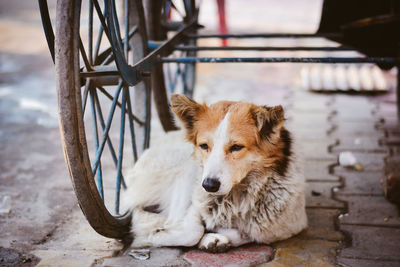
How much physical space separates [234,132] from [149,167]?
0.76 metres

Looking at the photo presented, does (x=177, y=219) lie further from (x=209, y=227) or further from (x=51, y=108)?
(x=51, y=108)

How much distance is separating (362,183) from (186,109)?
152 cm

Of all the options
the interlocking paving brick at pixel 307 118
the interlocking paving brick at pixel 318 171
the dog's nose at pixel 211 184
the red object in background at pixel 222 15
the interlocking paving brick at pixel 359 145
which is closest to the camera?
the dog's nose at pixel 211 184

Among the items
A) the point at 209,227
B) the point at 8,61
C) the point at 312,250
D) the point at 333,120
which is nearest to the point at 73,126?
the point at 209,227

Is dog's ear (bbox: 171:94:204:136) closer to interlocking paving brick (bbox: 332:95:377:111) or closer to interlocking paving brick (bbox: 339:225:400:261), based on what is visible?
interlocking paving brick (bbox: 339:225:400:261)

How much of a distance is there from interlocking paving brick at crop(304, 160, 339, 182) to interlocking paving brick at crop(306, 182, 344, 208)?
0.09m

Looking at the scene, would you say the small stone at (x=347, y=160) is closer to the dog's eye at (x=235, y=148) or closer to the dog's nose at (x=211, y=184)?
the dog's eye at (x=235, y=148)

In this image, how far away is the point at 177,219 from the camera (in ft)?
7.82

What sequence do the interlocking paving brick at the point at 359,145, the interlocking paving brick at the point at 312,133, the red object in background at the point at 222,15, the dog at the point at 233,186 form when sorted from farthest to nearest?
the red object in background at the point at 222,15 → the interlocking paving brick at the point at 312,133 → the interlocking paving brick at the point at 359,145 → the dog at the point at 233,186

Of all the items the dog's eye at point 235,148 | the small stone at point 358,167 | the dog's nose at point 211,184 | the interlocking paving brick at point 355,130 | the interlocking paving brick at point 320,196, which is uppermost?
the dog's eye at point 235,148

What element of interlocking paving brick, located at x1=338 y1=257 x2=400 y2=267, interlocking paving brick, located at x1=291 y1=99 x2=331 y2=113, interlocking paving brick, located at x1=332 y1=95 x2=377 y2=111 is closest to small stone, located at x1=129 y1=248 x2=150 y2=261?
interlocking paving brick, located at x1=338 y1=257 x2=400 y2=267

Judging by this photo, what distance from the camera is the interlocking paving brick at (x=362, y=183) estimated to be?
2900 mm

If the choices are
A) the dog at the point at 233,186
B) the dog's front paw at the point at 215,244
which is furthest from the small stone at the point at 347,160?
the dog's front paw at the point at 215,244

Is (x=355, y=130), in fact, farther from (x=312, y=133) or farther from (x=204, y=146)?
(x=204, y=146)
